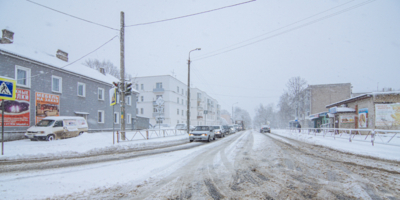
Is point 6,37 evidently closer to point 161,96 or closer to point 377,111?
point 161,96

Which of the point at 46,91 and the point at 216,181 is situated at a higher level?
the point at 46,91

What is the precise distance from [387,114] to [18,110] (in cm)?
3129

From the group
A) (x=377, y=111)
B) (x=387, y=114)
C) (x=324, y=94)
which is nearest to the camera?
(x=387, y=114)

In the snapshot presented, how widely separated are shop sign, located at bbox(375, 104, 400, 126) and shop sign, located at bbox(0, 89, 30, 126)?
30.4 metres

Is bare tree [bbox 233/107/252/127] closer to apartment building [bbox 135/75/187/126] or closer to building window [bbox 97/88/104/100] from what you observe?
apartment building [bbox 135/75/187/126]

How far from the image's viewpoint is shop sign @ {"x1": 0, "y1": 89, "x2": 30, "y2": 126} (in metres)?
15.7

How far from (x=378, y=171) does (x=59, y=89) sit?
23611 millimetres

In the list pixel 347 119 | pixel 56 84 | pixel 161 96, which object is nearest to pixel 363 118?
pixel 347 119

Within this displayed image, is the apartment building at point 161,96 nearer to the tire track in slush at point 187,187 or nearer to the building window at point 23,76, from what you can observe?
the building window at point 23,76

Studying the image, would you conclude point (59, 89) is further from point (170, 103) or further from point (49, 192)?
point (170, 103)

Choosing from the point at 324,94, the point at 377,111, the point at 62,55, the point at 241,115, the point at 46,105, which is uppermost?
the point at 62,55

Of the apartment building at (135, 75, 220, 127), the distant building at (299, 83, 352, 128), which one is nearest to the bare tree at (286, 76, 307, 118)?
the distant building at (299, 83, 352, 128)

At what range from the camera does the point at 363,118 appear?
21797mm

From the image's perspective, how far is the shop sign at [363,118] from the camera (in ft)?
69.8
